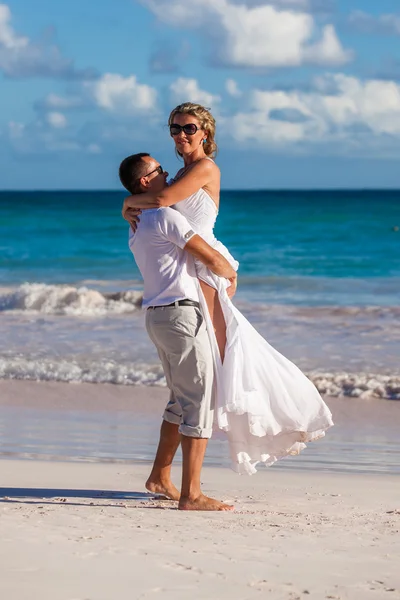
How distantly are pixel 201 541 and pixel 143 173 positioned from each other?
1.59 metres

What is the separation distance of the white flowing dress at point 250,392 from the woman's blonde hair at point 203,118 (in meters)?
0.26

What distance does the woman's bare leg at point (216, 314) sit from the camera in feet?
13.8

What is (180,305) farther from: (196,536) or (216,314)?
(196,536)

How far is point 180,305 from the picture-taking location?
13.5ft

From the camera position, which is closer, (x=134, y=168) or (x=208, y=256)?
(x=208, y=256)

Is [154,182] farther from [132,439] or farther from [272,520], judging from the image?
[132,439]

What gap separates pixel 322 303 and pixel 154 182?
1252cm

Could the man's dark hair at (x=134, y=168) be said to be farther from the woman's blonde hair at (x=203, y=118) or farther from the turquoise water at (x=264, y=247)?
the turquoise water at (x=264, y=247)

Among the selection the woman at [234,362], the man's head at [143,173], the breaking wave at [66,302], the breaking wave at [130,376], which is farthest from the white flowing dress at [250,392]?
the breaking wave at [66,302]

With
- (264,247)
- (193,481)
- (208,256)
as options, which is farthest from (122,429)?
(264,247)

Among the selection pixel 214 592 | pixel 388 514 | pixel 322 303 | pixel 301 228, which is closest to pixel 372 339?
pixel 322 303

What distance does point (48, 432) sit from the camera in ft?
21.2

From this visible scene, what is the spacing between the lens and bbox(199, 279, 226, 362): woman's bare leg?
421 cm

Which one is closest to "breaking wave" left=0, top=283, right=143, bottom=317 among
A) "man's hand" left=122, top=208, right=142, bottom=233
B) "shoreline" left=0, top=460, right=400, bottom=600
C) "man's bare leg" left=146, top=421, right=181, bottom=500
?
"shoreline" left=0, top=460, right=400, bottom=600
